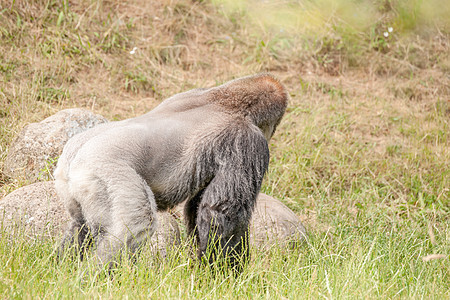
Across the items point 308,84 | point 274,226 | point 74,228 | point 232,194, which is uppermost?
point 232,194

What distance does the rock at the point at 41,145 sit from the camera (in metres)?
4.17

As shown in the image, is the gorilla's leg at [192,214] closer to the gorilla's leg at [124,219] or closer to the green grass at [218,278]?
the green grass at [218,278]

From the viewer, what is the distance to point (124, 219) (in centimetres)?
256

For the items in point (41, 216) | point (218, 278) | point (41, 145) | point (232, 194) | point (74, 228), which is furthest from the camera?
point (41, 145)

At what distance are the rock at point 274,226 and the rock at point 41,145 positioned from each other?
1.71 m

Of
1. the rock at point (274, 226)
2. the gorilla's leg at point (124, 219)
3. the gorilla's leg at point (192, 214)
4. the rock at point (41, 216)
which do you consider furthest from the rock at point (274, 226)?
the gorilla's leg at point (124, 219)

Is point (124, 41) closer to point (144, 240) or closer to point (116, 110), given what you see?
point (116, 110)

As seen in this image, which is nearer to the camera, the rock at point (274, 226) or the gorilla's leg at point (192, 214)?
the gorilla's leg at point (192, 214)

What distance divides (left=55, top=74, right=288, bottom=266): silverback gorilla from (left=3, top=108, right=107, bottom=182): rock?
4.22 ft

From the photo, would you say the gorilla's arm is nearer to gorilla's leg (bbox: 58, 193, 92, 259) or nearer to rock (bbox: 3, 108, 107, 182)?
gorilla's leg (bbox: 58, 193, 92, 259)

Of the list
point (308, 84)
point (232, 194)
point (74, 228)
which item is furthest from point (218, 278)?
point (308, 84)

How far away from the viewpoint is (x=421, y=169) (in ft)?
17.4

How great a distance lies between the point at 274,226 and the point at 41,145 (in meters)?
2.04

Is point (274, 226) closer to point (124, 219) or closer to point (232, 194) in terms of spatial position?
point (232, 194)
